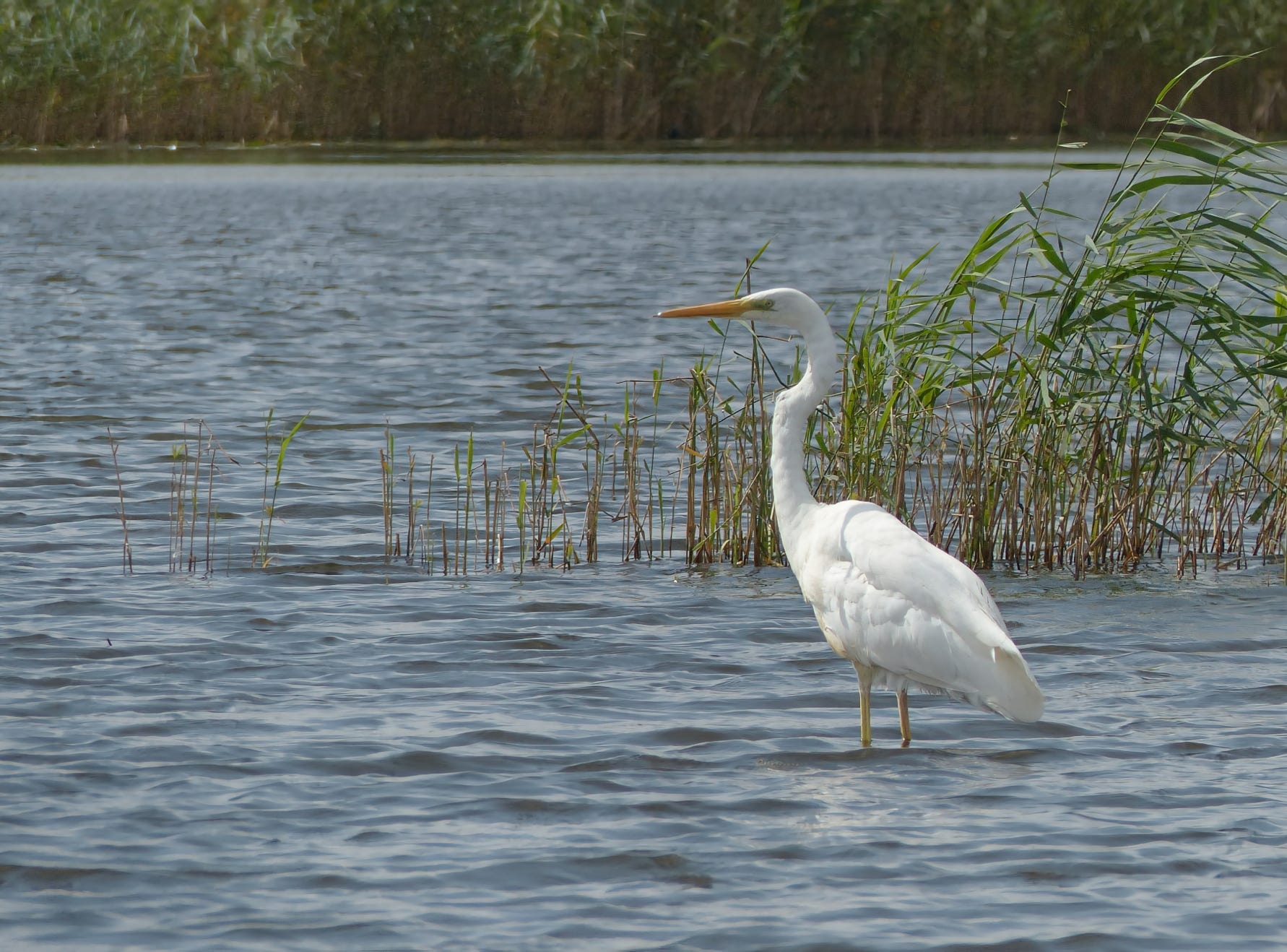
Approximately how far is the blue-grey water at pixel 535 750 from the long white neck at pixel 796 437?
1.90 ft

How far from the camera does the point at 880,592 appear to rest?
211 inches

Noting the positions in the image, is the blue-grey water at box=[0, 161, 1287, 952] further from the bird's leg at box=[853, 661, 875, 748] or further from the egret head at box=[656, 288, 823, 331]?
the egret head at box=[656, 288, 823, 331]

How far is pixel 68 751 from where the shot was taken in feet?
16.9

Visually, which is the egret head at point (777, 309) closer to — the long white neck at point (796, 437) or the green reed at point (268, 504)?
the long white neck at point (796, 437)

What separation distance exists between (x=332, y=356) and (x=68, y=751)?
29.1 ft

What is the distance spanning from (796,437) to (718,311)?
1.54 feet

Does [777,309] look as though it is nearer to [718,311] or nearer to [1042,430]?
[718,311]

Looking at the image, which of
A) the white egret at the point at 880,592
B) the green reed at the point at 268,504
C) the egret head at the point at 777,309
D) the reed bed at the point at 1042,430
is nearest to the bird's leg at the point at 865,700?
the white egret at the point at 880,592

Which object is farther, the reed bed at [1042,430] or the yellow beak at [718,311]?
the reed bed at [1042,430]

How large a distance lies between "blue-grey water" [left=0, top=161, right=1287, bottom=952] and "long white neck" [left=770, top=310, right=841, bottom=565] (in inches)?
22.8

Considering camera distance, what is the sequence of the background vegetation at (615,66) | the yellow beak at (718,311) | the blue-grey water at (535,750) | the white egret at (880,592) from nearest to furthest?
1. the blue-grey water at (535,750)
2. the white egret at (880,592)
3. the yellow beak at (718,311)
4. the background vegetation at (615,66)

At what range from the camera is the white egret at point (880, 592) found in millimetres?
5133

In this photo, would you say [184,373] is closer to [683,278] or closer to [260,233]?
[683,278]

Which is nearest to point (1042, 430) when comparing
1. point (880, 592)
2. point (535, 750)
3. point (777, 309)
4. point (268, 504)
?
point (777, 309)
